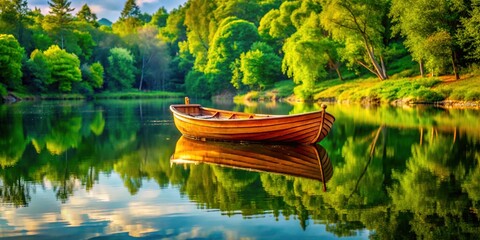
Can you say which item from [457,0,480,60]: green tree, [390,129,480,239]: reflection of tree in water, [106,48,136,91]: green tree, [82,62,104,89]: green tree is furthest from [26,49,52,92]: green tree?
[390,129,480,239]: reflection of tree in water

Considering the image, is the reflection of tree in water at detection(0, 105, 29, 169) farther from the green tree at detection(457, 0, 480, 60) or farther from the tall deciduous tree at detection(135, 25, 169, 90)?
the tall deciduous tree at detection(135, 25, 169, 90)

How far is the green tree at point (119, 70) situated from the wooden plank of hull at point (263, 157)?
2659 inches

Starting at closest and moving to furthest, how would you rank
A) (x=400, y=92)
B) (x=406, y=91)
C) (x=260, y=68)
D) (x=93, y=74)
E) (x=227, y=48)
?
1. (x=406, y=91)
2. (x=400, y=92)
3. (x=260, y=68)
4. (x=227, y=48)
5. (x=93, y=74)

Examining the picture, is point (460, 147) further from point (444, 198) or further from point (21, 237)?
point (21, 237)

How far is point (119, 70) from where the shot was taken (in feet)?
273

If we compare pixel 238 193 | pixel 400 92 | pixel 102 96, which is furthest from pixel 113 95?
pixel 238 193

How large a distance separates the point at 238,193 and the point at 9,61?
56426 mm

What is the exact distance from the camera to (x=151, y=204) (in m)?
9.02

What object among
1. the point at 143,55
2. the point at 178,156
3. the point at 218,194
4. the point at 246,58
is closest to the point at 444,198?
the point at 218,194

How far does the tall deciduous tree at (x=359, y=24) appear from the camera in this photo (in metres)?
43.2

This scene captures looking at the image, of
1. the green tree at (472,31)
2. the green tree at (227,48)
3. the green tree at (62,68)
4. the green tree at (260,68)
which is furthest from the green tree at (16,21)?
the green tree at (472,31)

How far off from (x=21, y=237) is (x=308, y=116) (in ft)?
32.2

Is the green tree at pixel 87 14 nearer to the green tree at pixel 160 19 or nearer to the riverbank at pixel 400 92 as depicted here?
the green tree at pixel 160 19

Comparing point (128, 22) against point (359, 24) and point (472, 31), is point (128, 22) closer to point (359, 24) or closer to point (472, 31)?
point (359, 24)
